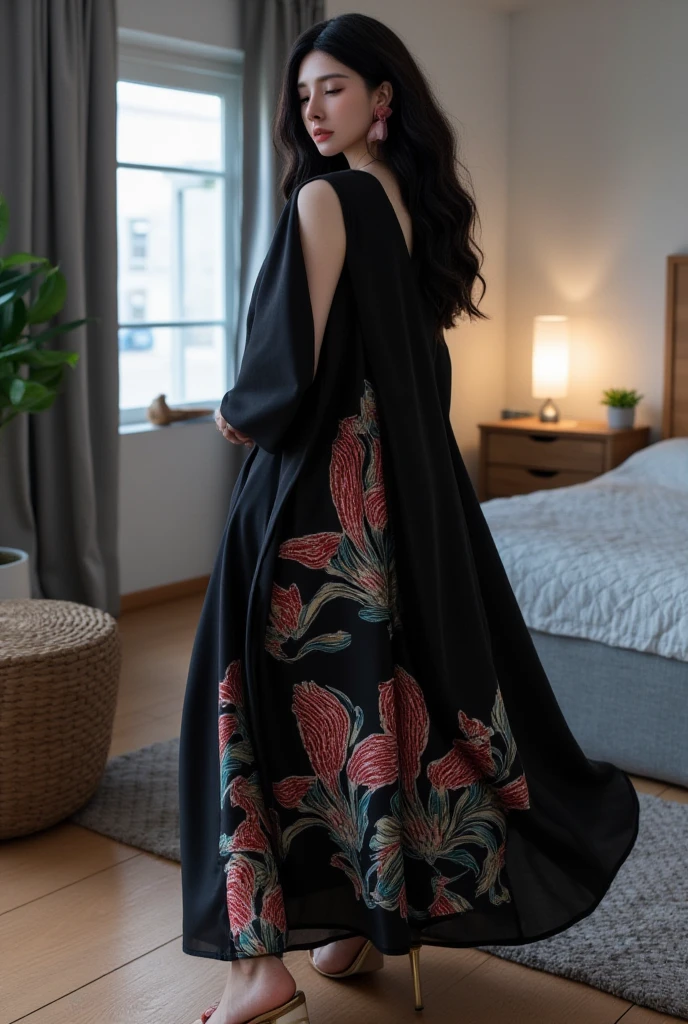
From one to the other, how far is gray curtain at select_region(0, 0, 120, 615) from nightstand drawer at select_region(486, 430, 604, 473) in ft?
6.35

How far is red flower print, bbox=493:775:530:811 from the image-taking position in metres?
1.63

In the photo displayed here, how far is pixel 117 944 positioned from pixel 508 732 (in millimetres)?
812

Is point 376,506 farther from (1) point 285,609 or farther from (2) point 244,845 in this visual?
(2) point 244,845

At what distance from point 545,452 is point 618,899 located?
10.3ft

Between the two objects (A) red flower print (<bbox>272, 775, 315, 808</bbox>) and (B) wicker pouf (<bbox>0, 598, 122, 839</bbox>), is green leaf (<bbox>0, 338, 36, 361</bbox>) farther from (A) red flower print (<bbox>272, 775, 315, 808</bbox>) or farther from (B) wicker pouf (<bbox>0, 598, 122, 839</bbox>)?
(A) red flower print (<bbox>272, 775, 315, 808</bbox>)

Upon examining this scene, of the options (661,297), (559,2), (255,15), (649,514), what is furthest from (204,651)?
(559,2)

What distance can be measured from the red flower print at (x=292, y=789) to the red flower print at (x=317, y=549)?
30cm

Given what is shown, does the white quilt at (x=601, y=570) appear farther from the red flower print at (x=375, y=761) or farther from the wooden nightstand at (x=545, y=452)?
the wooden nightstand at (x=545, y=452)

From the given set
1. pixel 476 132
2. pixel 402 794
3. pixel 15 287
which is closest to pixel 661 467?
pixel 476 132

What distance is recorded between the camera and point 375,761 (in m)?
1.52

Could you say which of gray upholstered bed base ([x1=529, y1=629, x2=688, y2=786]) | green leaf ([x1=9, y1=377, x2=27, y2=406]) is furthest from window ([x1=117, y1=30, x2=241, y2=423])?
gray upholstered bed base ([x1=529, y1=629, x2=688, y2=786])

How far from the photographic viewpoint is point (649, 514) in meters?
3.33

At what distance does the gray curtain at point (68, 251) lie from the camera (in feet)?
11.5

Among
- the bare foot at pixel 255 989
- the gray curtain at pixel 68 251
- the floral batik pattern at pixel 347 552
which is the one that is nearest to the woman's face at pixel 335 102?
the floral batik pattern at pixel 347 552
